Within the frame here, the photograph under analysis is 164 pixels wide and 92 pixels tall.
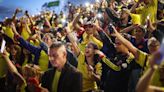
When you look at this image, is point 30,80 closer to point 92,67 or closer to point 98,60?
point 92,67

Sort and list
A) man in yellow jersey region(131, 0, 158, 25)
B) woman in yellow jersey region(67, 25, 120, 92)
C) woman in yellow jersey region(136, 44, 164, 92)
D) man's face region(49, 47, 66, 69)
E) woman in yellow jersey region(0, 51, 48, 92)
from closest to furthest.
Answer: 1. woman in yellow jersey region(136, 44, 164, 92)
2. man's face region(49, 47, 66, 69)
3. woman in yellow jersey region(0, 51, 48, 92)
4. woman in yellow jersey region(67, 25, 120, 92)
5. man in yellow jersey region(131, 0, 158, 25)

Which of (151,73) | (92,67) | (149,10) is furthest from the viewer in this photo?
(149,10)

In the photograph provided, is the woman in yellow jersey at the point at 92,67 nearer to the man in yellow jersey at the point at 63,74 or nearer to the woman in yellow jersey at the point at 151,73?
the man in yellow jersey at the point at 63,74

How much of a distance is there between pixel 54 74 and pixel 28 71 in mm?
528

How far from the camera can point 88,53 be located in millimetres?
6203

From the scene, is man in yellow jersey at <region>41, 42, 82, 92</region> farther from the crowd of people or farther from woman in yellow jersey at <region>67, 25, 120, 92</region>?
woman in yellow jersey at <region>67, 25, 120, 92</region>

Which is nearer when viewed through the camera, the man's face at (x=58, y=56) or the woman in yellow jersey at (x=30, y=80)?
the man's face at (x=58, y=56)

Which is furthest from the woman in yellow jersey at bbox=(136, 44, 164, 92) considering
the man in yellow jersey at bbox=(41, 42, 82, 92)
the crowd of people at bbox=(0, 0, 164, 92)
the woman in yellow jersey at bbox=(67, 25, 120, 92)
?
the woman in yellow jersey at bbox=(67, 25, 120, 92)

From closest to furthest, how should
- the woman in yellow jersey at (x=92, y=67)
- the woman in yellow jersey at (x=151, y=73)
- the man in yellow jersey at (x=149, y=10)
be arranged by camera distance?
the woman in yellow jersey at (x=151, y=73)
the woman in yellow jersey at (x=92, y=67)
the man in yellow jersey at (x=149, y=10)

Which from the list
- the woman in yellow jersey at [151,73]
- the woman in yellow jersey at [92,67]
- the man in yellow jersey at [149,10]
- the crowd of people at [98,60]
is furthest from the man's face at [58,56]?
the man in yellow jersey at [149,10]

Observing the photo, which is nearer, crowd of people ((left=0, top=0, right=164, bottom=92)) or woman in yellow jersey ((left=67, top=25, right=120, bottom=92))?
crowd of people ((left=0, top=0, right=164, bottom=92))

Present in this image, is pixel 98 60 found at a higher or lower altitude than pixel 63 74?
lower

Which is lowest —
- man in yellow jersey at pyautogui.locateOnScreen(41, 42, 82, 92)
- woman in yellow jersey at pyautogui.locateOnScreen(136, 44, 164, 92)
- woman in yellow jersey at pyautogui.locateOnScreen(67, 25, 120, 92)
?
woman in yellow jersey at pyautogui.locateOnScreen(67, 25, 120, 92)

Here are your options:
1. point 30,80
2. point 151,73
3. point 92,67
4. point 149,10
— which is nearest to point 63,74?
point 30,80
